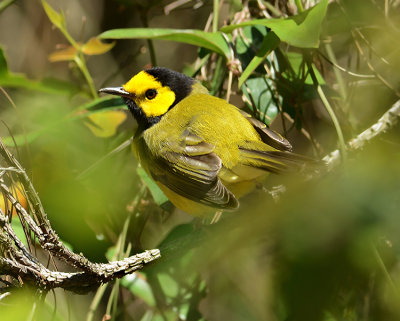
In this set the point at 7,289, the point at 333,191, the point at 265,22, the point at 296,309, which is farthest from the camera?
the point at 265,22

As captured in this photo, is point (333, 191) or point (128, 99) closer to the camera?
point (333, 191)

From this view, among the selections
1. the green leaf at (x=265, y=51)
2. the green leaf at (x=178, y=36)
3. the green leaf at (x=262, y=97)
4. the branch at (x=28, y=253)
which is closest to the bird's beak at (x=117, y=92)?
the green leaf at (x=178, y=36)

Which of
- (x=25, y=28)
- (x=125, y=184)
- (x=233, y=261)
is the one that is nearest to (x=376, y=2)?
(x=125, y=184)

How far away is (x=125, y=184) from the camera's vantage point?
2150mm

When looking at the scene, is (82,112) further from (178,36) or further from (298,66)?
(298,66)

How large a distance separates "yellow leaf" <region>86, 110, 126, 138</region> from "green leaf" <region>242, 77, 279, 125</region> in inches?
21.7

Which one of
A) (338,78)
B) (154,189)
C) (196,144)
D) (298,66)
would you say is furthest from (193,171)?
(338,78)

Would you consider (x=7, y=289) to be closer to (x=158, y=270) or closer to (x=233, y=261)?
(x=233, y=261)

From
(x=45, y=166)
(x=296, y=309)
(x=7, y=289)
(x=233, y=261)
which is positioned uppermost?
(x=296, y=309)

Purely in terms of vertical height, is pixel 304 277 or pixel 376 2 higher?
pixel 304 277

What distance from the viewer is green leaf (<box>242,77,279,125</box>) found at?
6.63 ft

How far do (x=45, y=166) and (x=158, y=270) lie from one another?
0.57 metres

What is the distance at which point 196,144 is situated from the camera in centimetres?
188

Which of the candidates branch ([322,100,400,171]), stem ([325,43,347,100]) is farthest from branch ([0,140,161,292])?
stem ([325,43,347,100])
